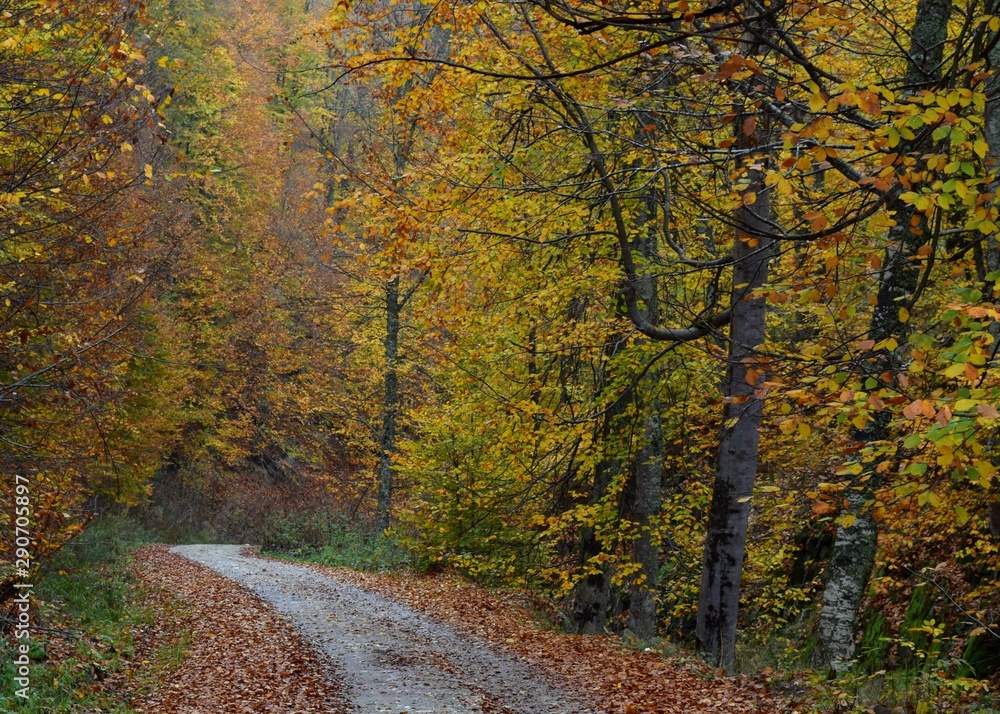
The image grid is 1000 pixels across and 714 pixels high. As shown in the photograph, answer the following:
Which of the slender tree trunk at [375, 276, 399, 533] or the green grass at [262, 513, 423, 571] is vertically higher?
the slender tree trunk at [375, 276, 399, 533]

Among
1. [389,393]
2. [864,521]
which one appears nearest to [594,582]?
[864,521]

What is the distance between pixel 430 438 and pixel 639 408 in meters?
6.47

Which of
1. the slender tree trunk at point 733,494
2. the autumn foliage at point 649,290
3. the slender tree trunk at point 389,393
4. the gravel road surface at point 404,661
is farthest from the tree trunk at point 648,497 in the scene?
the slender tree trunk at point 389,393

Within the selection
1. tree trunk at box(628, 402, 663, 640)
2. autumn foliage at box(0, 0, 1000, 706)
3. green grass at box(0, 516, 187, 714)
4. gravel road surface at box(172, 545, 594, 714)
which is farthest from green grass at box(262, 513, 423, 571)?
tree trunk at box(628, 402, 663, 640)

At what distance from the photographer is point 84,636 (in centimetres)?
1071

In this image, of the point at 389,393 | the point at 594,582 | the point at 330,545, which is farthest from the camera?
the point at 330,545

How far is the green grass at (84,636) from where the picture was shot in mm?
8203

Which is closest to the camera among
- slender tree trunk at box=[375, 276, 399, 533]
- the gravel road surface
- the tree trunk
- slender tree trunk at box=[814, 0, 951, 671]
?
slender tree trunk at box=[814, 0, 951, 671]

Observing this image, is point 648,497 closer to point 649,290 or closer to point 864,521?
point 649,290

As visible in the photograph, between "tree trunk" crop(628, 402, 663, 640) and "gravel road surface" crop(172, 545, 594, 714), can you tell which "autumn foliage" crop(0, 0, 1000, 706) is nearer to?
"tree trunk" crop(628, 402, 663, 640)

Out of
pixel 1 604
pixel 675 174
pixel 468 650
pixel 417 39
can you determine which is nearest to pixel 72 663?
pixel 1 604

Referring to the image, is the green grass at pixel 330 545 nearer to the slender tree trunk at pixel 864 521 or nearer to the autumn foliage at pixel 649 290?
the autumn foliage at pixel 649 290

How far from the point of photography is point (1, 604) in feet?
30.4

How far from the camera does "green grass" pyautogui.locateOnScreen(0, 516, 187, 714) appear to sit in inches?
323
